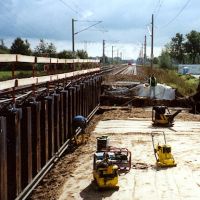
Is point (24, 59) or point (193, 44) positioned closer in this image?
point (24, 59)

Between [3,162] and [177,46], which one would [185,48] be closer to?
[177,46]

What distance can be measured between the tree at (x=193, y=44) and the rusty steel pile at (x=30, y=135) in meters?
150

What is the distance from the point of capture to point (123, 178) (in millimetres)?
12461

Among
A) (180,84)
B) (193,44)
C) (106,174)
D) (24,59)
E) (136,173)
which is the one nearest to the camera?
(24,59)

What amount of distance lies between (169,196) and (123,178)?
5.89 ft

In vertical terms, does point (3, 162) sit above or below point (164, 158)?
above

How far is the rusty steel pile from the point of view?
32.2 feet

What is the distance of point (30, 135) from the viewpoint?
11.3 meters

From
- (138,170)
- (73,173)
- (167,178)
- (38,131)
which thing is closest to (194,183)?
(167,178)

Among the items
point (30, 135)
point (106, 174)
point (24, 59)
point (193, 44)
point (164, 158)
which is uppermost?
point (193, 44)

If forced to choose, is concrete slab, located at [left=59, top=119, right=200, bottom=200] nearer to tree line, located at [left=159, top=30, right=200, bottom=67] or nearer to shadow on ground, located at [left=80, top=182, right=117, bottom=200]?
shadow on ground, located at [left=80, top=182, right=117, bottom=200]

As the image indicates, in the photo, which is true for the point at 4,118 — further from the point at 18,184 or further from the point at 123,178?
the point at 123,178

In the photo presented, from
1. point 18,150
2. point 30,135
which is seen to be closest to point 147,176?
point 30,135

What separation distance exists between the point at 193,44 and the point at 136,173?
156147 millimetres
